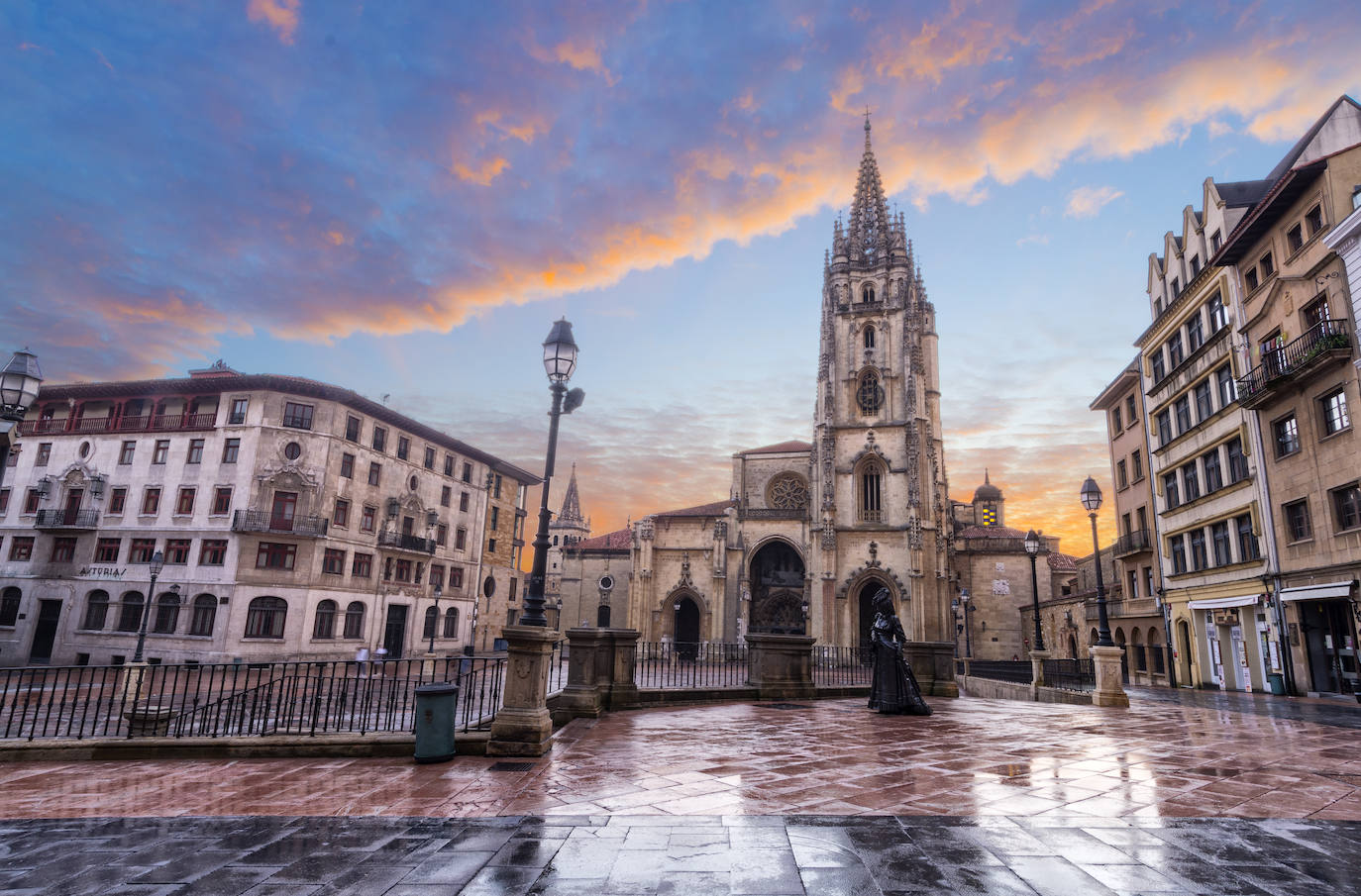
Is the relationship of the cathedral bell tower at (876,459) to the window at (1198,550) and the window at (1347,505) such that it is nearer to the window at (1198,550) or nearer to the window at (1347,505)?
the window at (1198,550)

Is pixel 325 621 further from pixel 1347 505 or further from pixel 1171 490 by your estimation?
pixel 1347 505

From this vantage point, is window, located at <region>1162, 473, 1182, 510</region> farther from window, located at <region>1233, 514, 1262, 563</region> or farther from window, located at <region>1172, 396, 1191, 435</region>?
window, located at <region>1233, 514, 1262, 563</region>

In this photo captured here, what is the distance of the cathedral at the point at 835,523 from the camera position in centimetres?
4300

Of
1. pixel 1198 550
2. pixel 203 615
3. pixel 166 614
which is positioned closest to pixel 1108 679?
pixel 1198 550

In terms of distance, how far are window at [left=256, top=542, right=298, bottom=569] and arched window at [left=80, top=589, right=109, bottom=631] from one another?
26.8ft

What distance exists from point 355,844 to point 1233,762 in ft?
30.3

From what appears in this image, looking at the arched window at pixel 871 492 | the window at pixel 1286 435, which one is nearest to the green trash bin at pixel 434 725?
the window at pixel 1286 435

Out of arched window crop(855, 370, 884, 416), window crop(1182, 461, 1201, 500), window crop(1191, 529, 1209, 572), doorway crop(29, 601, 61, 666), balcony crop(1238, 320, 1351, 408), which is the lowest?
doorway crop(29, 601, 61, 666)

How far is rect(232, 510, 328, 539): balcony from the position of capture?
31.7m

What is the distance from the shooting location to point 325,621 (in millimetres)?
33719

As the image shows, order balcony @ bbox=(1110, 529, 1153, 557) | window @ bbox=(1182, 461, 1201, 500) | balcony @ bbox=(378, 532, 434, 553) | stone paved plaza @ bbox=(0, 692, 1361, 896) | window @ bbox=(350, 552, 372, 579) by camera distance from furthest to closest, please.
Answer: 1. balcony @ bbox=(378, 532, 434, 553)
2. window @ bbox=(350, 552, 372, 579)
3. balcony @ bbox=(1110, 529, 1153, 557)
4. window @ bbox=(1182, 461, 1201, 500)
5. stone paved plaza @ bbox=(0, 692, 1361, 896)

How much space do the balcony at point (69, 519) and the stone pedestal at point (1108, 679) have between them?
4289 centimetres

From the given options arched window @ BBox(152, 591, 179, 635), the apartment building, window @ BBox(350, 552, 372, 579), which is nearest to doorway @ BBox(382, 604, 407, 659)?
the apartment building

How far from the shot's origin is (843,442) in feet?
150
